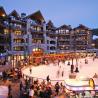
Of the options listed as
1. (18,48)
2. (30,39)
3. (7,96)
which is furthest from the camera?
(30,39)

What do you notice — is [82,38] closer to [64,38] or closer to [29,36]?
[64,38]

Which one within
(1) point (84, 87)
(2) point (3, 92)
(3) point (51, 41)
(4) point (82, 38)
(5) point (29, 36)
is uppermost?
(4) point (82, 38)

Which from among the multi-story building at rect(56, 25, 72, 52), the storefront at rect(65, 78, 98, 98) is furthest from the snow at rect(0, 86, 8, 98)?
the multi-story building at rect(56, 25, 72, 52)

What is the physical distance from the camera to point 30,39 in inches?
3745

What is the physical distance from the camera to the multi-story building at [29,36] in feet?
271

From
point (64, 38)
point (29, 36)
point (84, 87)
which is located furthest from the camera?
point (64, 38)

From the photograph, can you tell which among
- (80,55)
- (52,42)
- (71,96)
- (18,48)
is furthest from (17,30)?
(71,96)

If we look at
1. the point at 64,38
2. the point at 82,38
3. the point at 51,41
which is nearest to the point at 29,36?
the point at 51,41

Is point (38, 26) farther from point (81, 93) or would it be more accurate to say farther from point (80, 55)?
point (81, 93)

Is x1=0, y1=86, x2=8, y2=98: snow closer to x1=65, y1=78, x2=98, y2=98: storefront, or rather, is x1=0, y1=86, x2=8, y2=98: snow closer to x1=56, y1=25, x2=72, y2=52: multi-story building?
x1=65, y1=78, x2=98, y2=98: storefront

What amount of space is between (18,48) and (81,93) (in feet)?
235

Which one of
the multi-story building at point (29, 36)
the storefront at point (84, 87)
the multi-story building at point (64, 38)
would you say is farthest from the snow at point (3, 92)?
the multi-story building at point (64, 38)

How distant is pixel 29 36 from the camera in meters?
93.1

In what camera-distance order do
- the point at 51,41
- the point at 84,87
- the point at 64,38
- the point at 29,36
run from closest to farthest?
the point at 84,87 → the point at 29,36 → the point at 51,41 → the point at 64,38
